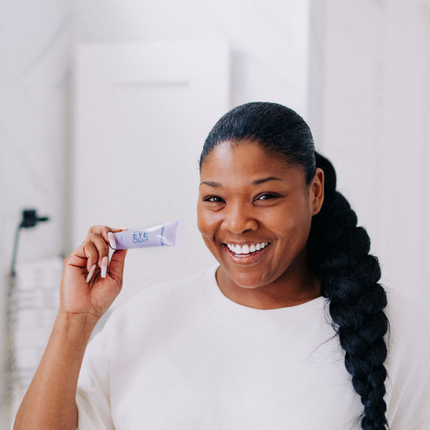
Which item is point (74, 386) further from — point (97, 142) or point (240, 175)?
point (97, 142)

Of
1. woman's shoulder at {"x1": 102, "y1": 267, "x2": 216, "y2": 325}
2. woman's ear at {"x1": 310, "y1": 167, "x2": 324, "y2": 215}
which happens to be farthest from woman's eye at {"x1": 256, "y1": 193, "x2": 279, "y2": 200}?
woman's shoulder at {"x1": 102, "y1": 267, "x2": 216, "y2": 325}

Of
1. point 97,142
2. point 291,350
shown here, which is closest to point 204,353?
point 291,350

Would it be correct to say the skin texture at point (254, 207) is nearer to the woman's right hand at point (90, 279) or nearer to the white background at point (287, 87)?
the woman's right hand at point (90, 279)

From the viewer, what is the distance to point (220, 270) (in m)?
0.85

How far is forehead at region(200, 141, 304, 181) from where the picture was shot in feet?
2.21

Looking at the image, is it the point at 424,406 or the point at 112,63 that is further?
the point at 112,63

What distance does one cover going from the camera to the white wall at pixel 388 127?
1488mm

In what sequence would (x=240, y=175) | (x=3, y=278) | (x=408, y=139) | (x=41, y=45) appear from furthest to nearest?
(x=408, y=139)
(x=41, y=45)
(x=3, y=278)
(x=240, y=175)

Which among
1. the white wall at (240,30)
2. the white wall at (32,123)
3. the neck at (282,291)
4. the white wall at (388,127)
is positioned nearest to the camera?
the neck at (282,291)

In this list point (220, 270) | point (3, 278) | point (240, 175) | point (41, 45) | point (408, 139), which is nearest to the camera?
point (240, 175)

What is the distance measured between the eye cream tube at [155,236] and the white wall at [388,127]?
87 cm

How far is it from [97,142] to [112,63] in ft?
0.75

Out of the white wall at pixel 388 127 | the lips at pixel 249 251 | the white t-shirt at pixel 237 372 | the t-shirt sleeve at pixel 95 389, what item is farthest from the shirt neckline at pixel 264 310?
the white wall at pixel 388 127

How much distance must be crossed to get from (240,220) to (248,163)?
8 centimetres
